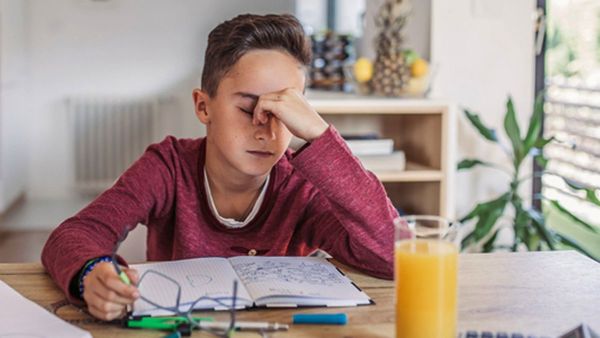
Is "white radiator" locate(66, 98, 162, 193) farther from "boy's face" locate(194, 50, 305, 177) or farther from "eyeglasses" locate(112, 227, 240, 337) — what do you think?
"eyeglasses" locate(112, 227, 240, 337)

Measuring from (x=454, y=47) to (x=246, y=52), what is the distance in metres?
1.78

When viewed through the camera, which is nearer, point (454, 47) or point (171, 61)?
point (454, 47)

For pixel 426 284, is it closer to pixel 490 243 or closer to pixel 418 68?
pixel 418 68

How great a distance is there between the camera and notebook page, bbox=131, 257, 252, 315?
43.8 inches

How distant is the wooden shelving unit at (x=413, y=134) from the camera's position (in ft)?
9.32

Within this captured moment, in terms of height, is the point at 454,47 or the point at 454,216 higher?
the point at 454,47

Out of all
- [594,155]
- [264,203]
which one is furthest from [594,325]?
[594,155]

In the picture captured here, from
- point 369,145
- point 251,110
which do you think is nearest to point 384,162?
point 369,145

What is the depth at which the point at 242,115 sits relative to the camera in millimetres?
1488

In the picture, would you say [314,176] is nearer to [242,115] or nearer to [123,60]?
[242,115]

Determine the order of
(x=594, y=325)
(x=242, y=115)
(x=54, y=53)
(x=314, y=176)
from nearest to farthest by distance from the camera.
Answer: (x=594, y=325) → (x=314, y=176) → (x=242, y=115) → (x=54, y=53)

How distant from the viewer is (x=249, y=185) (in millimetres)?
1599

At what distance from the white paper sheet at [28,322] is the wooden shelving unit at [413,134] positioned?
5.70 feet

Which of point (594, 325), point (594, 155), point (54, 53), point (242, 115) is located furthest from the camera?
point (54, 53)
